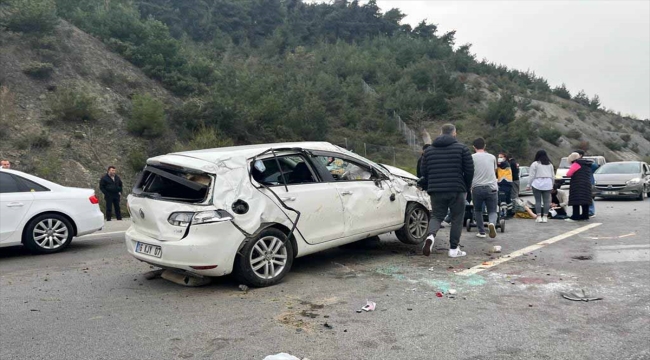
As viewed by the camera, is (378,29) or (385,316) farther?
(378,29)

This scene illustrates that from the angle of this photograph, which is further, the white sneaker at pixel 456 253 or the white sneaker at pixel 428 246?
the white sneaker at pixel 456 253

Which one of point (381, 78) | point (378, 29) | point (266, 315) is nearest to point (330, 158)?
point (266, 315)

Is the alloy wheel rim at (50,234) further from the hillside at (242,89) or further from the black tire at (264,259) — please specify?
the hillside at (242,89)

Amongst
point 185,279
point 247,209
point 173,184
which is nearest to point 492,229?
point 247,209

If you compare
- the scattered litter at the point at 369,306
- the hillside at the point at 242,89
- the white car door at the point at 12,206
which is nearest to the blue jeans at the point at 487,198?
the scattered litter at the point at 369,306

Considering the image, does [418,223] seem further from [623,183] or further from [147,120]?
[147,120]

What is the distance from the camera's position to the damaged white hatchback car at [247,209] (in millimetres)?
5891

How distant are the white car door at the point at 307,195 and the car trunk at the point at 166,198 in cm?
72

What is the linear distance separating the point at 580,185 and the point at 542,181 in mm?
973

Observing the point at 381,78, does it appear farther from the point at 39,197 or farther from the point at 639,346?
the point at 639,346

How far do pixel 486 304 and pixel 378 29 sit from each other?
6704 cm

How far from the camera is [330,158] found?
7.38 metres

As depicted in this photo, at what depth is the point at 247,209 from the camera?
610cm

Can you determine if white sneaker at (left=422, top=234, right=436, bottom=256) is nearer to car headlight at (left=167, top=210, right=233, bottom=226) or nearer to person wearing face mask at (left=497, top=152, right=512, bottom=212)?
car headlight at (left=167, top=210, right=233, bottom=226)
